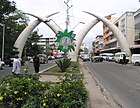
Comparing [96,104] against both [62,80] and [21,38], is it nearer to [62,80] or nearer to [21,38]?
[62,80]

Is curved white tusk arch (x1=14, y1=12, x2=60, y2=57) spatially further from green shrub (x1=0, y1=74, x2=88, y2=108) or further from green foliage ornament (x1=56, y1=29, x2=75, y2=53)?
green shrub (x1=0, y1=74, x2=88, y2=108)

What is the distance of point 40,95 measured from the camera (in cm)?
711

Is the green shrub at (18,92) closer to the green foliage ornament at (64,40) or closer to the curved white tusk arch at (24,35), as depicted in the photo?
the green foliage ornament at (64,40)

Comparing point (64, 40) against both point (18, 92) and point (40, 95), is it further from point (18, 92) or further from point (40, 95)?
point (40, 95)

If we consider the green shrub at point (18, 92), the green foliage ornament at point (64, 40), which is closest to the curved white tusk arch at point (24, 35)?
the green foliage ornament at point (64, 40)

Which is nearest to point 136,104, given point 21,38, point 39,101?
point 39,101

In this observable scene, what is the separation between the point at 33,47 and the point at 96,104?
92.2m

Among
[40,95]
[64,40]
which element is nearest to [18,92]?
[40,95]

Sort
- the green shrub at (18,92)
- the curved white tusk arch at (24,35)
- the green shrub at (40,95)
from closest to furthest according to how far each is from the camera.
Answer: the green shrub at (40,95)
the green shrub at (18,92)
the curved white tusk arch at (24,35)

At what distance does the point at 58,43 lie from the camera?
30000mm

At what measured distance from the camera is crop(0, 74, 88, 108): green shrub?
6783 mm

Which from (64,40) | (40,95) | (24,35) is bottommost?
(40,95)

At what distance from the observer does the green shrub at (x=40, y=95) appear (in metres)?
6.78

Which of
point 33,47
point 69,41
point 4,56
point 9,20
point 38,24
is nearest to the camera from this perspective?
point 69,41
